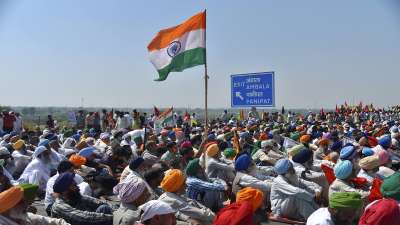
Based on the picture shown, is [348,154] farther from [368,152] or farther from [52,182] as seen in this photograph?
[52,182]

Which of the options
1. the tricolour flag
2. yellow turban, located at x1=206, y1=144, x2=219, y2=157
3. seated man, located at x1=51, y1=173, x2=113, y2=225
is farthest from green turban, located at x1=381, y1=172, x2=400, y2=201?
the tricolour flag

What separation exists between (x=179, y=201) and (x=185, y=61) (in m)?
6.22

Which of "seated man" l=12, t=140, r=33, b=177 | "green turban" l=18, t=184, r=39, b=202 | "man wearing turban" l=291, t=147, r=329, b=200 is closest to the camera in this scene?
"green turban" l=18, t=184, r=39, b=202

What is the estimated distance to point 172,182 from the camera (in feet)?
19.2

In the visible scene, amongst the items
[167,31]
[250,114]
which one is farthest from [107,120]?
[167,31]

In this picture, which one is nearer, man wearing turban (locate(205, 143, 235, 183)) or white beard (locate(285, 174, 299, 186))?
white beard (locate(285, 174, 299, 186))

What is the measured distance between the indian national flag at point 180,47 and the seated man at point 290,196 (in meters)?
4.69

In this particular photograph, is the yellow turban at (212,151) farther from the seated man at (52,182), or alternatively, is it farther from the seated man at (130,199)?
the seated man at (130,199)

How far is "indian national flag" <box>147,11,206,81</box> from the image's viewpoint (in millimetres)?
11445

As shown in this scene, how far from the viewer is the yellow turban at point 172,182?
586 cm

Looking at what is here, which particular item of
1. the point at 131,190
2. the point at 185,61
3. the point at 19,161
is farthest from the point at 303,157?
the point at 19,161

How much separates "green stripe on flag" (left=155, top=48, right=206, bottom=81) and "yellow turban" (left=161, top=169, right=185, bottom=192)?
567 cm

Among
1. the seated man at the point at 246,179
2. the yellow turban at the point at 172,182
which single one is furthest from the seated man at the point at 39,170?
the yellow turban at the point at 172,182

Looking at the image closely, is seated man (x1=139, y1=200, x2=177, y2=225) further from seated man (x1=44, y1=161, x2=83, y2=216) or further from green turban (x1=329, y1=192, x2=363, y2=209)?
seated man (x1=44, y1=161, x2=83, y2=216)
